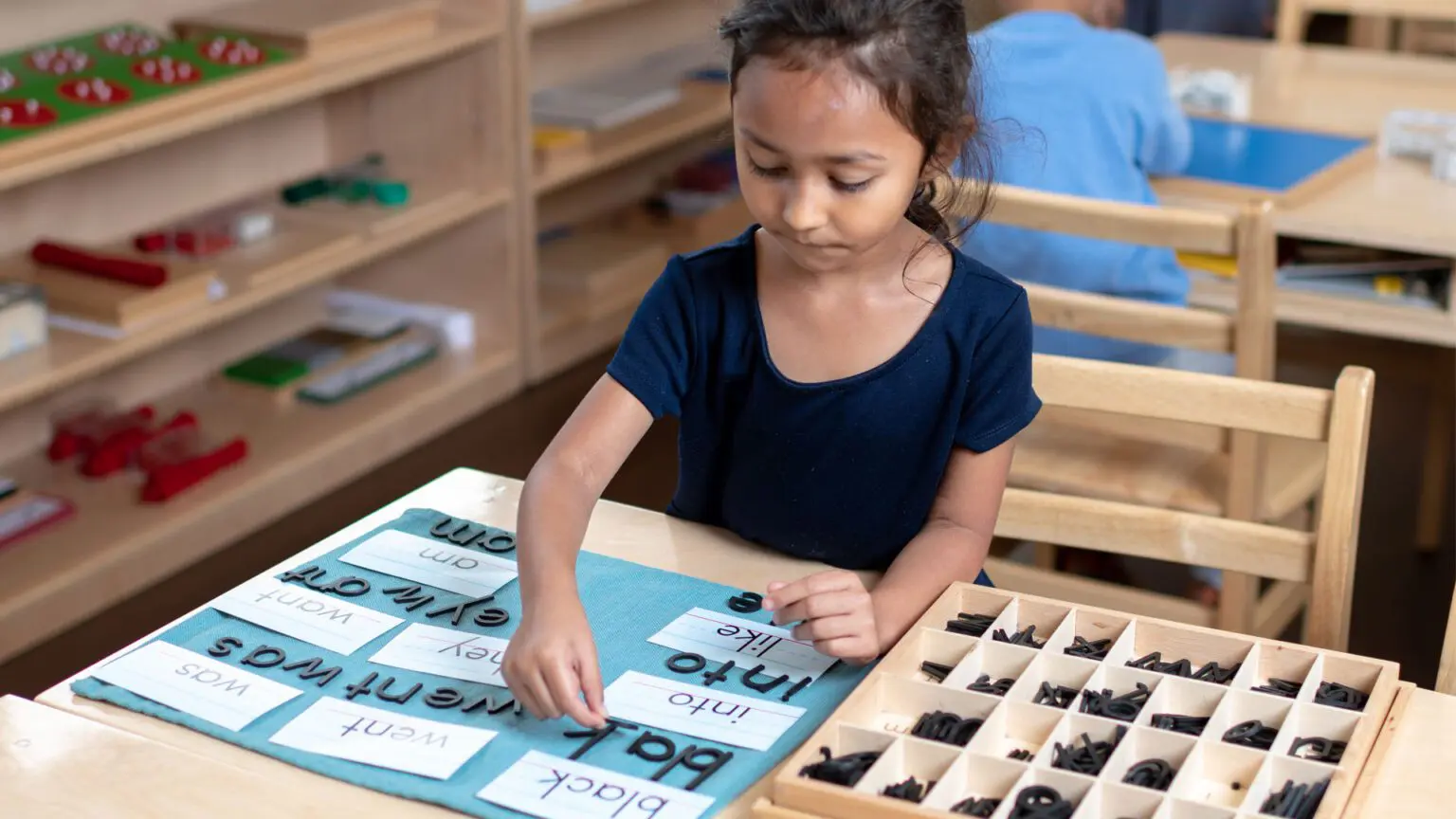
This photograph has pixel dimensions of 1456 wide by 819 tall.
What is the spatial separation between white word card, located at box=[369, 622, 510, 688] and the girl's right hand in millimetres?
42

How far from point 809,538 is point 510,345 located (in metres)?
2.06

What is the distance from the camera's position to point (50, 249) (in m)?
2.62

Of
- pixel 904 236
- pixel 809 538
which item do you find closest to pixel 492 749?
pixel 809 538

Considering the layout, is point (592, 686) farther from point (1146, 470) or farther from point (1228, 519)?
point (1146, 470)

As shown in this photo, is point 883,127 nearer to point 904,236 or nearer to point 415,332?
point 904,236

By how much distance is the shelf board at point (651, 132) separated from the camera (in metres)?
3.40

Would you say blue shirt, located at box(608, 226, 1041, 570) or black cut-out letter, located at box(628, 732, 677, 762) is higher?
Answer: blue shirt, located at box(608, 226, 1041, 570)

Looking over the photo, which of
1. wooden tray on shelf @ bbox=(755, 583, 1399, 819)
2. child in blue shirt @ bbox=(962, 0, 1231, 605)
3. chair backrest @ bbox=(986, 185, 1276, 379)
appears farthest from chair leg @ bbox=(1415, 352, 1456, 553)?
wooden tray on shelf @ bbox=(755, 583, 1399, 819)

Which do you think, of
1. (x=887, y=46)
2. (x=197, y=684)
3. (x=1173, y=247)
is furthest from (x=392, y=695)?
(x=1173, y=247)

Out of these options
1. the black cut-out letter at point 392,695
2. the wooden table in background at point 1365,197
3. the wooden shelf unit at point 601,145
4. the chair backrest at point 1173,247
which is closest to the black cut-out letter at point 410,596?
the black cut-out letter at point 392,695

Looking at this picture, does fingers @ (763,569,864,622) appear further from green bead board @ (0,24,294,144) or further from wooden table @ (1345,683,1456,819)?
green bead board @ (0,24,294,144)

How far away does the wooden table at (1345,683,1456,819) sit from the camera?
93 cm

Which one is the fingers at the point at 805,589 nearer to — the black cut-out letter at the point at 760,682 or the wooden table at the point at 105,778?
the black cut-out letter at the point at 760,682

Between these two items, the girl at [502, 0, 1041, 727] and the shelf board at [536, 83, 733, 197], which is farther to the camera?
the shelf board at [536, 83, 733, 197]
